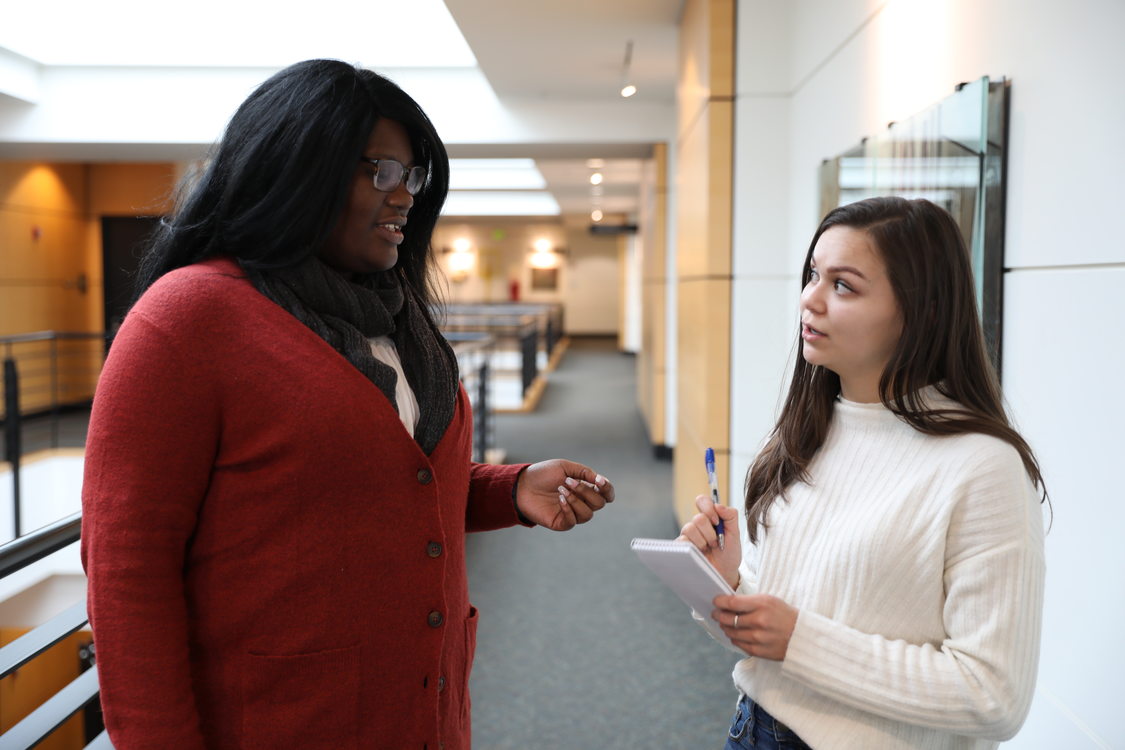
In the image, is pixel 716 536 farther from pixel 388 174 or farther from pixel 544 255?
pixel 544 255

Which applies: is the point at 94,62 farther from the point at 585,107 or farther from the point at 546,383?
the point at 546,383

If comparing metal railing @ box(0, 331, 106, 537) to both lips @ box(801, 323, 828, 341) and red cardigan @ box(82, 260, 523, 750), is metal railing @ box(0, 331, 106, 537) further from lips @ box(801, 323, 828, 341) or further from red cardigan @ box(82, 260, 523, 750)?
lips @ box(801, 323, 828, 341)

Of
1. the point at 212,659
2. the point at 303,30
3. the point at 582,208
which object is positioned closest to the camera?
the point at 212,659

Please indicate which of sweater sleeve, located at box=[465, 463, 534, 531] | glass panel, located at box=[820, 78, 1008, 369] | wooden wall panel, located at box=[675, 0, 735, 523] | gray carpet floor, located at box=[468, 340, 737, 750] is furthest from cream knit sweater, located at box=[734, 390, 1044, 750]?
wooden wall panel, located at box=[675, 0, 735, 523]

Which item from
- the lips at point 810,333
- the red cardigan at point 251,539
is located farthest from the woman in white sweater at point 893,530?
the red cardigan at point 251,539

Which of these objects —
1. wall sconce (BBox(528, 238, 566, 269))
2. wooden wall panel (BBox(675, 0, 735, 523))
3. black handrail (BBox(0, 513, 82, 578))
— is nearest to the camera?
black handrail (BBox(0, 513, 82, 578))

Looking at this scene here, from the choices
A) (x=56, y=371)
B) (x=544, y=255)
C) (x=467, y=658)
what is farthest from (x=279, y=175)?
(x=544, y=255)

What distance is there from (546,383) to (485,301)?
13151 mm

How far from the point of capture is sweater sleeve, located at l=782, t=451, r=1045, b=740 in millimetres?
1137

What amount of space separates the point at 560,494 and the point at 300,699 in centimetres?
57

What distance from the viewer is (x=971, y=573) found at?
115 centimetres

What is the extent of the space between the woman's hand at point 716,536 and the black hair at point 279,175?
0.72 metres

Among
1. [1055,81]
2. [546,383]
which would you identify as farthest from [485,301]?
[1055,81]

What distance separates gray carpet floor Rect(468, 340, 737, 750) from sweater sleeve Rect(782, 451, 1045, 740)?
2.06 meters
